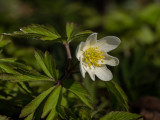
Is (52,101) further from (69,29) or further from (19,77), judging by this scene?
(69,29)

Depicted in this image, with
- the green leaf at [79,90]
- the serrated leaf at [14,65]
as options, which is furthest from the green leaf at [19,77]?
the green leaf at [79,90]

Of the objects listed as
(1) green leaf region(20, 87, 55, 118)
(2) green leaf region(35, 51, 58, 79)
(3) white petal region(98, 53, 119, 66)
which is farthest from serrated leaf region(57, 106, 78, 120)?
(3) white petal region(98, 53, 119, 66)

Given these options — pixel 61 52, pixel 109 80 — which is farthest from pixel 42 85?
pixel 61 52

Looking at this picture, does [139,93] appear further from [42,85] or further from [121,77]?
[42,85]

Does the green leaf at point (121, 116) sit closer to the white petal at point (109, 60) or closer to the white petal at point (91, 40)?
the white petal at point (109, 60)

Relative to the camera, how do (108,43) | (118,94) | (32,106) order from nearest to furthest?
(32,106)
(118,94)
(108,43)

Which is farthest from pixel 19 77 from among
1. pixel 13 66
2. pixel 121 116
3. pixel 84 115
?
pixel 121 116
